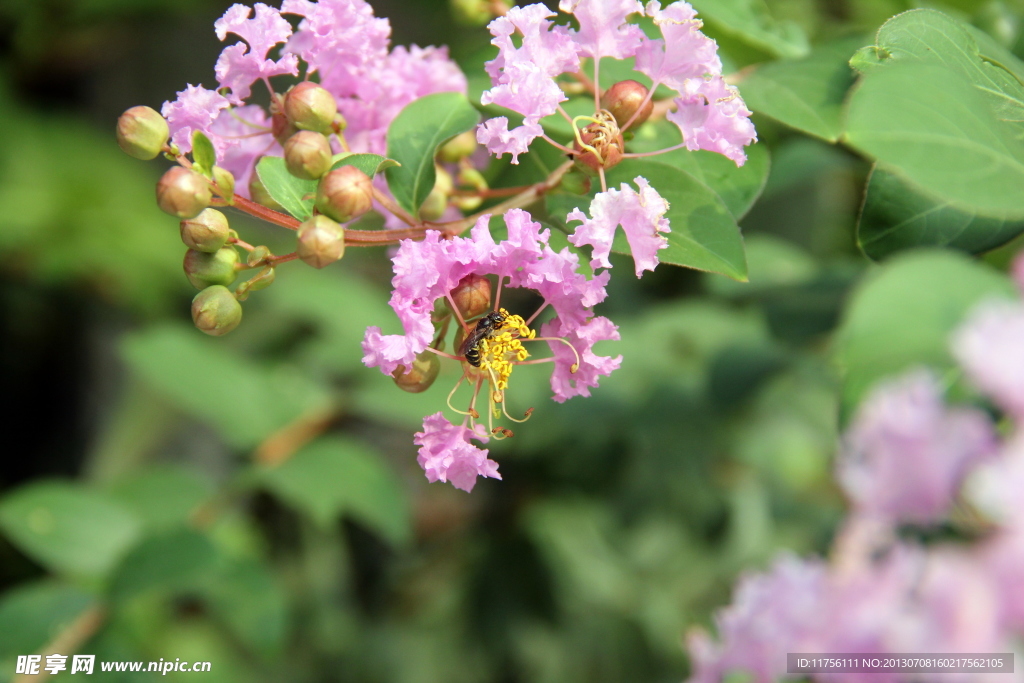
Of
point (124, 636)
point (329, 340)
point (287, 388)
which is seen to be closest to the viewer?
point (124, 636)

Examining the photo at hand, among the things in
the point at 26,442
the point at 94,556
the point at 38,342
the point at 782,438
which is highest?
the point at 94,556

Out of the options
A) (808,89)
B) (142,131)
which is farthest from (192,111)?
(808,89)

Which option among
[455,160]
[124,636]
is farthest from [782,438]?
[124,636]

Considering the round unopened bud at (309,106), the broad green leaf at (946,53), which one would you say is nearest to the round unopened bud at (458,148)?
the round unopened bud at (309,106)

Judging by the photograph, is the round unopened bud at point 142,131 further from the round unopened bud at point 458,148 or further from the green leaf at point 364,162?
the round unopened bud at point 458,148

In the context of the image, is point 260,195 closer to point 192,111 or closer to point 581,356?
point 192,111

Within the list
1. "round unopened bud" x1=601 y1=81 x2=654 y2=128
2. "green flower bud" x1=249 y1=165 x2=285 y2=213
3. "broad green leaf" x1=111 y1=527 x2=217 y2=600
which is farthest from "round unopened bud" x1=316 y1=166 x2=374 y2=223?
"broad green leaf" x1=111 y1=527 x2=217 y2=600

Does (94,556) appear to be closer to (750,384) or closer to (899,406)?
(750,384)
